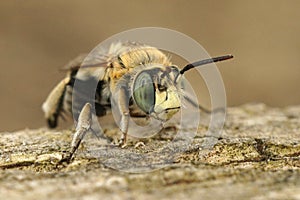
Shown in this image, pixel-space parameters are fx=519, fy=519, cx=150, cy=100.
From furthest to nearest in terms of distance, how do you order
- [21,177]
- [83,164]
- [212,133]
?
1. [212,133]
2. [83,164]
3. [21,177]

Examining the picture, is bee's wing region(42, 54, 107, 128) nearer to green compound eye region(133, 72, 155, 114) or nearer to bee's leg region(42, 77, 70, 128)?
bee's leg region(42, 77, 70, 128)

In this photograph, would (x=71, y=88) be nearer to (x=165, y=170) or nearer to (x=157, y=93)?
(x=157, y=93)

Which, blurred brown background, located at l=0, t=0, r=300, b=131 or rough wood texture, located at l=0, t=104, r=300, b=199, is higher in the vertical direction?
blurred brown background, located at l=0, t=0, r=300, b=131

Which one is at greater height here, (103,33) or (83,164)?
(103,33)

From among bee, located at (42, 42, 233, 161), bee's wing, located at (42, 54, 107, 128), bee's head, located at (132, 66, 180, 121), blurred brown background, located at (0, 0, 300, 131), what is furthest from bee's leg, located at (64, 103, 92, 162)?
blurred brown background, located at (0, 0, 300, 131)

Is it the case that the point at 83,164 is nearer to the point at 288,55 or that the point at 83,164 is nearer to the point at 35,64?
the point at 35,64

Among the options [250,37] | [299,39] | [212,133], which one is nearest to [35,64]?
[250,37]

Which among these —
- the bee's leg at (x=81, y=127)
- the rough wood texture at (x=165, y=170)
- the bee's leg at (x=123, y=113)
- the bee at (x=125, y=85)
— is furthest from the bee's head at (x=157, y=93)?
the bee's leg at (x=81, y=127)
